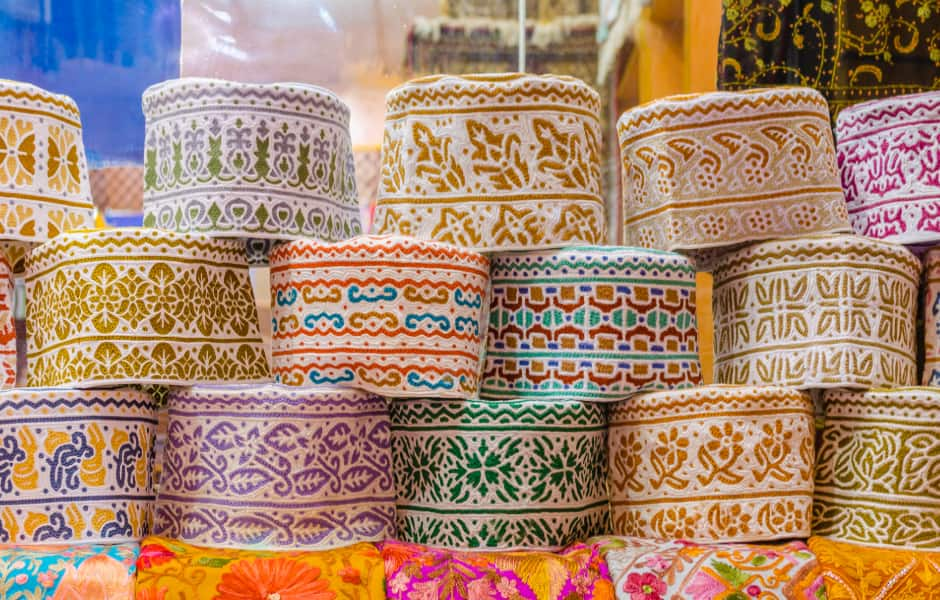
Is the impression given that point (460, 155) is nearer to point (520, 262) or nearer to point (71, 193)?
point (520, 262)

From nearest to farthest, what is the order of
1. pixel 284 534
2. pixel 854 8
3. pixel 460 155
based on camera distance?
1. pixel 284 534
2. pixel 460 155
3. pixel 854 8

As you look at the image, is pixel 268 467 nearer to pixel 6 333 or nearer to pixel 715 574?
pixel 6 333

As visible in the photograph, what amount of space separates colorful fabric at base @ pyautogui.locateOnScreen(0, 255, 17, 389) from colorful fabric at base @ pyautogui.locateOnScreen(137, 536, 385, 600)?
0.31m

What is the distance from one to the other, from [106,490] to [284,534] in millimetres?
233

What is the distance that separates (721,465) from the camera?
4.94 feet

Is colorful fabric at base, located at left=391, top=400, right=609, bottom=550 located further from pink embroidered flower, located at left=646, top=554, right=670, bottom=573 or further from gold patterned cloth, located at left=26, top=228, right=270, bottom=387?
gold patterned cloth, located at left=26, top=228, right=270, bottom=387

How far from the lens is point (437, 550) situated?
1.47m

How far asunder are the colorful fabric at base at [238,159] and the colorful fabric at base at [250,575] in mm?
419

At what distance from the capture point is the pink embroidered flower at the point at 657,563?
4.71ft

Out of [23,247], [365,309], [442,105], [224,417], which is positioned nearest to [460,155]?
[442,105]

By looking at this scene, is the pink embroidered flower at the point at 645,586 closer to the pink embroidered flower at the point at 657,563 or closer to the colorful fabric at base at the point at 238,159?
the pink embroidered flower at the point at 657,563

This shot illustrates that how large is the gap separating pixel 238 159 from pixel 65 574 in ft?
1.86

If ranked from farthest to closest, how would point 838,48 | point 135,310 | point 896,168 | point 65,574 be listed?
point 838,48
point 896,168
point 135,310
point 65,574

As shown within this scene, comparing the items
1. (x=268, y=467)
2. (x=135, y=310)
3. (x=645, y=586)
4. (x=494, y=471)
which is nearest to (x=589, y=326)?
(x=494, y=471)
